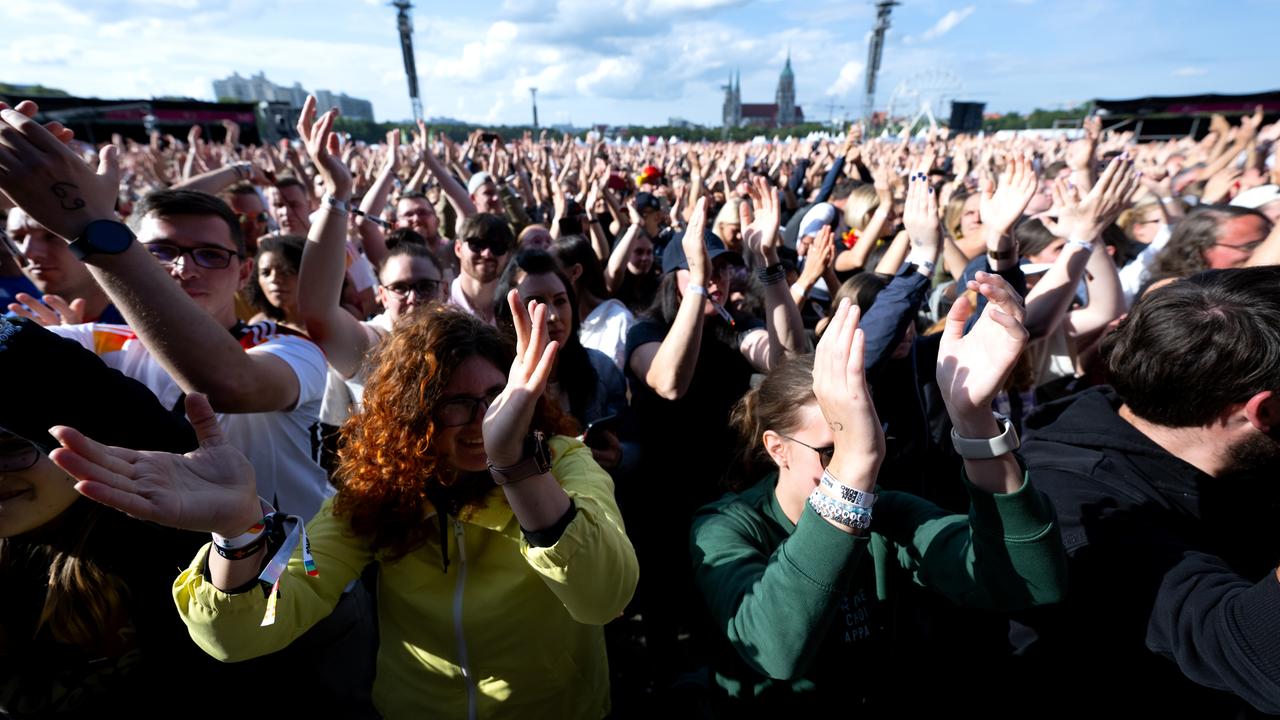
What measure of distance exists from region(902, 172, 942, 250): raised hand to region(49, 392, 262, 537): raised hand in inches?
118

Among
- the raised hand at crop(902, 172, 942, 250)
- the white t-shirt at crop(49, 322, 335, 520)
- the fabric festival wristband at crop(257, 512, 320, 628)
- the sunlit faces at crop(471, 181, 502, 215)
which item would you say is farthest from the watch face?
the sunlit faces at crop(471, 181, 502, 215)

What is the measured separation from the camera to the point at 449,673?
5.59 ft

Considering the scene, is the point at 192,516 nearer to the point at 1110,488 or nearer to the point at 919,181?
the point at 1110,488

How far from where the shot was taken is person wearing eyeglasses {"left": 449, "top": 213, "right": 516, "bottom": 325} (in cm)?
384

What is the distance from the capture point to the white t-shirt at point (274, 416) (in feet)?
6.73

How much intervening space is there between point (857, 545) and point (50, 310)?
3.07 m

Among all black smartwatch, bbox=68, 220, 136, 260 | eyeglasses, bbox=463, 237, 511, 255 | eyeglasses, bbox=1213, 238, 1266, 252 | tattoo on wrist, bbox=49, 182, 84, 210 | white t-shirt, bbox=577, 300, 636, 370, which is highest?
tattoo on wrist, bbox=49, 182, 84, 210

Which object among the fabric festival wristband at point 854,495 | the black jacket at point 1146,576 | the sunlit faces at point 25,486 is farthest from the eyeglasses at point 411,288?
the black jacket at point 1146,576

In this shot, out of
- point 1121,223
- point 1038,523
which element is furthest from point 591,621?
point 1121,223

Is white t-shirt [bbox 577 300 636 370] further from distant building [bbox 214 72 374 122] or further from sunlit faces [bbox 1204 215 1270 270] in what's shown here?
distant building [bbox 214 72 374 122]

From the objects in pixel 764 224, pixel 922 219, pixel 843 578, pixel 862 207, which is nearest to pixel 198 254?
pixel 843 578

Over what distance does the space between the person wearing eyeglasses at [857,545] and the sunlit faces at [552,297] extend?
1262 mm

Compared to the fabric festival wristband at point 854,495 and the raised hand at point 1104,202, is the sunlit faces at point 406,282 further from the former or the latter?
the raised hand at point 1104,202

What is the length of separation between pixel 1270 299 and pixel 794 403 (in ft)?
3.97
